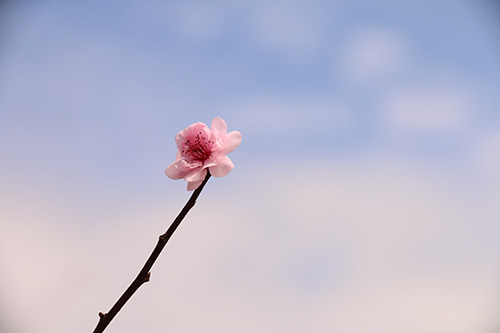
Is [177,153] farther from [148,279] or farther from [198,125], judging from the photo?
[148,279]

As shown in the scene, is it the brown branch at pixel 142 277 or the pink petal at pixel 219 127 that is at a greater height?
the pink petal at pixel 219 127

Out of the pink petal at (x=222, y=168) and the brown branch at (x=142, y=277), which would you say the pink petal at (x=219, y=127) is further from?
the brown branch at (x=142, y=277)

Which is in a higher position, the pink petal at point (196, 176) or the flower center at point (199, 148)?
the flower center at point (199, 148)

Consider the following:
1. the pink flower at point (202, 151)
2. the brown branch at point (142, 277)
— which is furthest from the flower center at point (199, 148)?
the brown branch at point (142, 277)

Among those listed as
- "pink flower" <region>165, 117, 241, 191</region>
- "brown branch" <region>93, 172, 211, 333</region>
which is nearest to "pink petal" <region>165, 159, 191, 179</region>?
"pink flower" <region>165, 117, 241, 191</region>

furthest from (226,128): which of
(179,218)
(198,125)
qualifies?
(179,218)

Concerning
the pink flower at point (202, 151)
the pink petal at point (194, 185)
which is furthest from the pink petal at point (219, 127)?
the pink petal at point (194, 185)

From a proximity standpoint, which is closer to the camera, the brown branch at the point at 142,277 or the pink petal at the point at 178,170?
the brown branch at the point at 142,277

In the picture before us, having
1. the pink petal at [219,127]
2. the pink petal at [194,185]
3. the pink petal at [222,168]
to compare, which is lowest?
the pink petal at [194,185]

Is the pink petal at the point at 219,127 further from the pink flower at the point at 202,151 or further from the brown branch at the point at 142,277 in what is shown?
the brown branch at the point at 142,277
